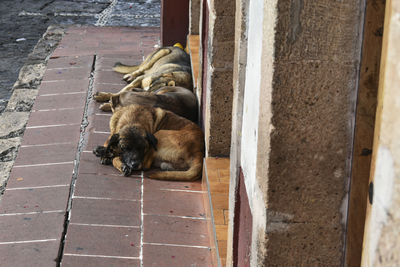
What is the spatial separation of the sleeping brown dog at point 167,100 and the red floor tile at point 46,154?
74 centimetres

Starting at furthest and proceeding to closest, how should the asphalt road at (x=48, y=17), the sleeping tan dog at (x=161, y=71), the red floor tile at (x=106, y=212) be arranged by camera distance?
the asphalt road at (x=48, y=17), the sleeping tan dog at (x=161, y=71), the red floor tile at (x=106, y=212)

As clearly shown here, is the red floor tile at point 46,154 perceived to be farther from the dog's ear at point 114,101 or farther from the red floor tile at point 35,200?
the dog's ear at point 114,101

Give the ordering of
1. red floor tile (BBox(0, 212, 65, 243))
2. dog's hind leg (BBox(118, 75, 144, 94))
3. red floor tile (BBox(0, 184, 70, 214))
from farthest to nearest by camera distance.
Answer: dog's hind leg (BBox(118, 75, 144, 94)) < red floor tile (BBox(0, 184, 70, 214)) < red floor tile (BBox(0, 212, 65, 243))

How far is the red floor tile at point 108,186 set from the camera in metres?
5.04

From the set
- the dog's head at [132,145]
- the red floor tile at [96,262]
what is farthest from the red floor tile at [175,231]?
the dog's head at [132,145]

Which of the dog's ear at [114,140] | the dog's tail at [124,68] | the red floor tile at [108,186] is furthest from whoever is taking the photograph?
the dog's tail at [124,68]

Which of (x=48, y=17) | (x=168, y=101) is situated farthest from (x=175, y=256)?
(x=48, y=17)

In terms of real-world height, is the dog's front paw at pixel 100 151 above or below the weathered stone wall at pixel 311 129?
below

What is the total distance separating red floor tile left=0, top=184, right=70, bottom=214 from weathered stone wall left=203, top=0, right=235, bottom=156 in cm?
117

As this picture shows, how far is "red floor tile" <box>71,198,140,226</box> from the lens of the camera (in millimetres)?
4645

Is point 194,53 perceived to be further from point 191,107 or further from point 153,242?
point 153,242

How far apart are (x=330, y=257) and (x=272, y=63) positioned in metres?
0.75

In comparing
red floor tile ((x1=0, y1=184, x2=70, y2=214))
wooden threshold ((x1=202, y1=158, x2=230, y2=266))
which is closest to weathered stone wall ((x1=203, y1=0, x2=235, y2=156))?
wooden threshold ((x1=202, y1=158, x2=230, y2=266))

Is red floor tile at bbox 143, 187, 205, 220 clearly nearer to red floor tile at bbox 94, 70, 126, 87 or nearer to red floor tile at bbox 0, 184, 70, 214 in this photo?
red floor tile at bbox 0, 184, 70, 214
